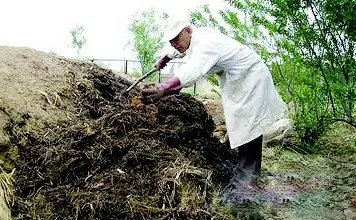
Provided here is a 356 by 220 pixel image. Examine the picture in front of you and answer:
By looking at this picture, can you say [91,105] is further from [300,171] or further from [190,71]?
[300,171]

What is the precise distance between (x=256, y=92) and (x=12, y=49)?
346cm

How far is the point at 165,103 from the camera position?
5414mm

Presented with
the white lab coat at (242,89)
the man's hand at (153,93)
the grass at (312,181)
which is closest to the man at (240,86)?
the white lab coat at (242,89)

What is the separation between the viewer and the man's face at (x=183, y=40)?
460 centimetres

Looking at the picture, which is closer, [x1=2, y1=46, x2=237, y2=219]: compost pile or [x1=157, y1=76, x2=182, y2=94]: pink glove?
[x1=2, y1=46, x2=237, y2=219]: compost pile

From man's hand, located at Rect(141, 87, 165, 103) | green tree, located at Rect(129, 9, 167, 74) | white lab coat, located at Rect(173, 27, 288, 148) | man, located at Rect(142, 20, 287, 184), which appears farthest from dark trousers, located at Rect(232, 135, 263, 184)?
green tree, located at Rect(129, 9, 167, 74)

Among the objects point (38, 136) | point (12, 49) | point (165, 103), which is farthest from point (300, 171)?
point (12, 49)

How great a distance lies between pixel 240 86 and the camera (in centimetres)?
483

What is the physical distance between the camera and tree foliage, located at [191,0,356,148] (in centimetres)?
588

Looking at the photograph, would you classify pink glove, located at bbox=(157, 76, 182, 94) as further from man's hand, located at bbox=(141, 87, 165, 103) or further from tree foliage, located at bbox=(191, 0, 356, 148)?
tree foliage, located at bbox=(191, 0, 356, 148)

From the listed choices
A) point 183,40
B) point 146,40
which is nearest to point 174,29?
point 183,40

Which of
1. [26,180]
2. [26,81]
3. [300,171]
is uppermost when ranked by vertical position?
[26,81]

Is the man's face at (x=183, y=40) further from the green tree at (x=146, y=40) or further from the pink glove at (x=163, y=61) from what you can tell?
the green tree at (x=146, y=40)

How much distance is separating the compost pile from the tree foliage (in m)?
1.47
